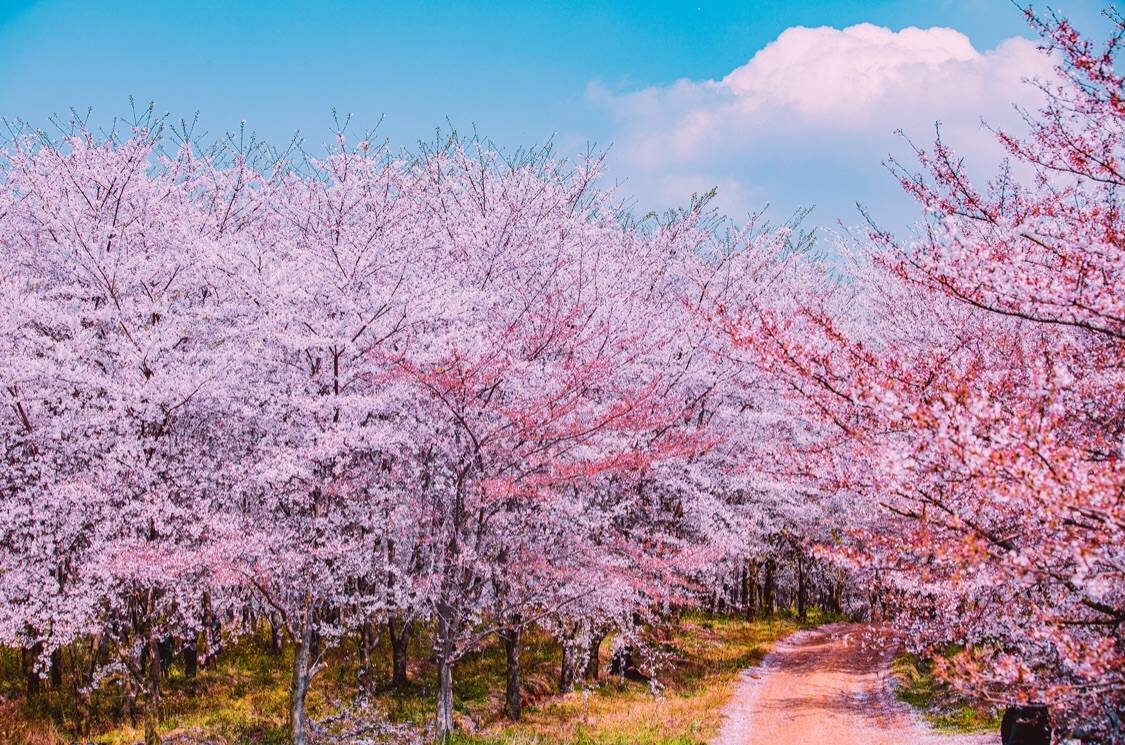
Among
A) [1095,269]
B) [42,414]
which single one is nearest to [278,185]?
[42,414]

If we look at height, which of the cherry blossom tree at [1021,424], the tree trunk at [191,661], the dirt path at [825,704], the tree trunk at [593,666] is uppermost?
the cherry blossom tree at [1021,424]

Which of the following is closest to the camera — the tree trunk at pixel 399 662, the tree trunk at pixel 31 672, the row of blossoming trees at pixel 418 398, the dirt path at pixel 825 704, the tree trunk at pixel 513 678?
the row of blossoming trees at pixel 418 398

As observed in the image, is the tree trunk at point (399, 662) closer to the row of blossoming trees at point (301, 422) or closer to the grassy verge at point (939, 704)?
the row of blossoming trees at point (301, 422)

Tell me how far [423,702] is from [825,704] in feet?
30.4

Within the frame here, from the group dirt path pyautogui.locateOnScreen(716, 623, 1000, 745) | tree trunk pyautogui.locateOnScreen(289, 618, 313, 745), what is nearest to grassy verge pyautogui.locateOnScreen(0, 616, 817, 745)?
dirt path pyautogui.locateOnScreen(716, 623, 1000, 745)

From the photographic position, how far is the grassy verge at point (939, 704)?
44.3 feet

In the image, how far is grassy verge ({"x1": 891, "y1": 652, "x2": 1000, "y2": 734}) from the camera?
13.5m

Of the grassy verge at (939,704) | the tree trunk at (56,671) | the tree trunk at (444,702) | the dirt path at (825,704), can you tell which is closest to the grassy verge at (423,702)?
the tree trunk at (444,702)

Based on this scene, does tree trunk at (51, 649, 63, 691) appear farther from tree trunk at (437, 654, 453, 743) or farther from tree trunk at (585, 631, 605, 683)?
tree trunk at (585, 631, 605, 683)

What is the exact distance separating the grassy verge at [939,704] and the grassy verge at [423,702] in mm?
4183

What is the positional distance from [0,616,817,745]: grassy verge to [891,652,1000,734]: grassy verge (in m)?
4.18

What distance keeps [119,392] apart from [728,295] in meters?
14.7

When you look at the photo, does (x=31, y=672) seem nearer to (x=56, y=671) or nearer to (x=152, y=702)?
(x=56, y=671)

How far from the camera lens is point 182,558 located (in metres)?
10.5
